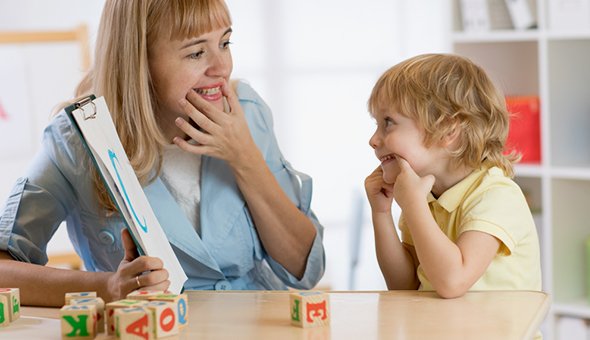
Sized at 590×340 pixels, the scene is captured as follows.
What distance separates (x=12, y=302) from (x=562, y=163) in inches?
87.5

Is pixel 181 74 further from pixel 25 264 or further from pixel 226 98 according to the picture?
pixel 25 264

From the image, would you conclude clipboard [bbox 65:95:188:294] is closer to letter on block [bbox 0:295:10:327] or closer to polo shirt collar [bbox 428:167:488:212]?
letter on block [bbox 0:295:10:327]

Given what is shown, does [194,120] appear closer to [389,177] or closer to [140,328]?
[389,177]

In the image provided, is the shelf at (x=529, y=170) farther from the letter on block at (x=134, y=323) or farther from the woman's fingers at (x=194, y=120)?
the letter on block at (x=134, y=323)

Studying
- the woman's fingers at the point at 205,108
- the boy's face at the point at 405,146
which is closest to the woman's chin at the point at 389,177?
the boy's face at the point at 405,146

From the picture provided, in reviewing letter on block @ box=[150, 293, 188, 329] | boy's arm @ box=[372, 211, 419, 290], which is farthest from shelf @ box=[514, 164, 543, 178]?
letter on block @ box=[150, 293, 188, 329]

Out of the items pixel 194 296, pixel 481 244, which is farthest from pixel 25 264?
pixel 481 244

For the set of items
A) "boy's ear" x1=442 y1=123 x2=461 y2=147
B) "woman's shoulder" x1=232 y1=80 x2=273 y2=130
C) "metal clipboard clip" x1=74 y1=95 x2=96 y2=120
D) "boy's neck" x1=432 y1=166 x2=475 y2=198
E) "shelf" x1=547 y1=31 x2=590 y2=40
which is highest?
"metal clipboard clip" x1=74 y1=95 x2=96 y2=120

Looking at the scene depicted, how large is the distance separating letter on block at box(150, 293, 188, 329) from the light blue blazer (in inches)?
16.7

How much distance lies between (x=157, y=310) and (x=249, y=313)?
21 cm

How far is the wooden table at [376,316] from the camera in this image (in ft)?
4.15

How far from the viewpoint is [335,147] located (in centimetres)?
420

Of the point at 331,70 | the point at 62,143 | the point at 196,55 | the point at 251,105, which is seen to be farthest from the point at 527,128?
the point at 62,143

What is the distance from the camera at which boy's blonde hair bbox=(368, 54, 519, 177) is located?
1624 millimetres
